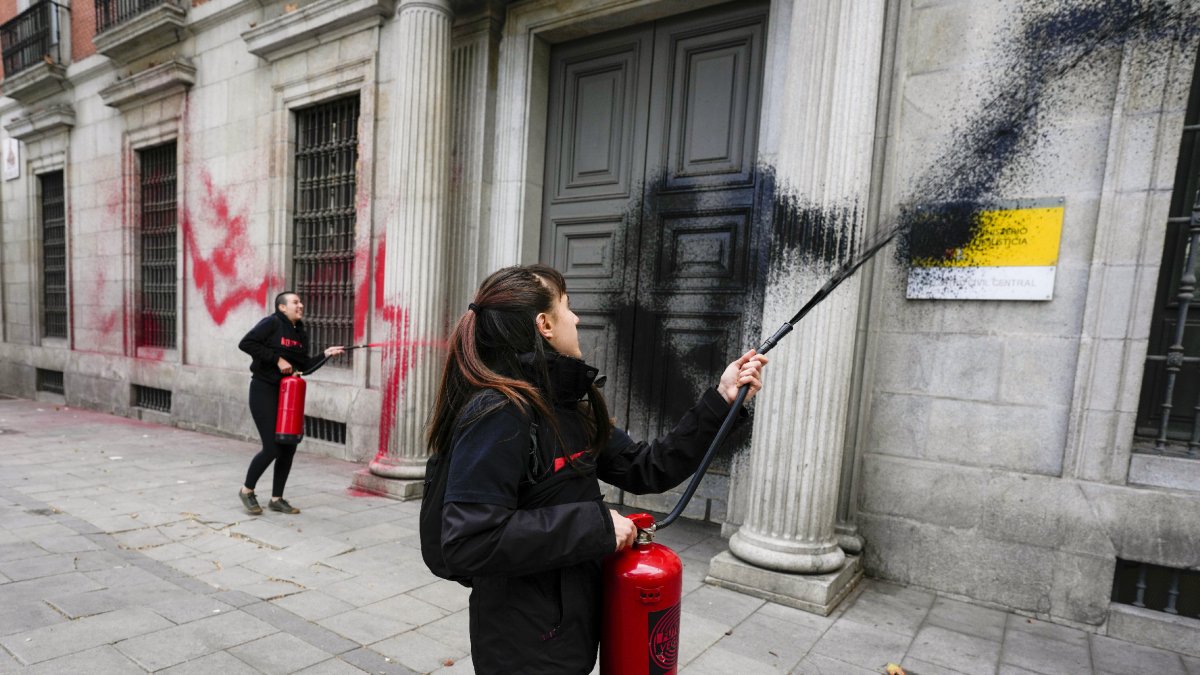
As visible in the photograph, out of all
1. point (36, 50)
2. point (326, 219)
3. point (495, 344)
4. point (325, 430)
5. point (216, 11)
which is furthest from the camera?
point (36, 50)

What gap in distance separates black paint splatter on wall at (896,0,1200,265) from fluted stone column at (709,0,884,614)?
62 centimetres

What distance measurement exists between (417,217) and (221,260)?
4.97 metres

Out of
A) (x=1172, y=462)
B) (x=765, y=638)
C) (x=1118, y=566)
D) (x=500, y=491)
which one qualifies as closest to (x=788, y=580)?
(x=765, y=638)

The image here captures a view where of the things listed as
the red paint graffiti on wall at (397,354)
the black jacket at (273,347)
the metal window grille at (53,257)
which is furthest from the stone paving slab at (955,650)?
the metal window grille at (53,257)

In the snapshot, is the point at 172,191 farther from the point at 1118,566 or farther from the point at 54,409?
the point at 1118,566

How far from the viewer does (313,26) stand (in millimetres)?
7441

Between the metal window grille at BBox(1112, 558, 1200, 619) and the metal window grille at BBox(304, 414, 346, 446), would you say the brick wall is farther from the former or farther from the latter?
the metal window grille at BBox(1112, 558, 1200, 619)

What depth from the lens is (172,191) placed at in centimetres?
1001

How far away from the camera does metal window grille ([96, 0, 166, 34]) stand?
32.6 feet

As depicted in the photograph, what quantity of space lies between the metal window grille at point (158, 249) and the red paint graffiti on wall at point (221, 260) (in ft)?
3.36

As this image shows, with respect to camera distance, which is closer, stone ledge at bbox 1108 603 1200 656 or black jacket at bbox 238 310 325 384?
stone ledge at bbox 1108 603 1200 656

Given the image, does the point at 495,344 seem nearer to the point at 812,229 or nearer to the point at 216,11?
the point at 812,229

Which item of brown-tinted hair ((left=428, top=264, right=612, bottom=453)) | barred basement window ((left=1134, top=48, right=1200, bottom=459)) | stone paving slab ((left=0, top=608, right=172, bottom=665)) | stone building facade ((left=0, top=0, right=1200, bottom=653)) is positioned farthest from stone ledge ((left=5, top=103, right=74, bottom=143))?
barred basement window ((left=1134, top=48, right=1200, bottom=459))

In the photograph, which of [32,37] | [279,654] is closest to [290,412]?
[279,654]
